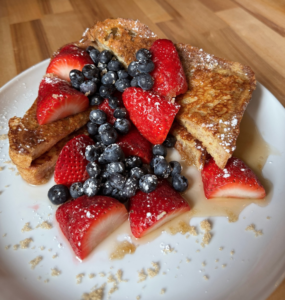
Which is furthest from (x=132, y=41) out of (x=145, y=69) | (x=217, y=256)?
(x=217, y=256)

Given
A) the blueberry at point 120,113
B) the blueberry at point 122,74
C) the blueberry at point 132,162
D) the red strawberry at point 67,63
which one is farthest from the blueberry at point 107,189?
the red strawberry at point 67,63

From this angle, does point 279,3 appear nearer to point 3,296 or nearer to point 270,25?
point 270,25

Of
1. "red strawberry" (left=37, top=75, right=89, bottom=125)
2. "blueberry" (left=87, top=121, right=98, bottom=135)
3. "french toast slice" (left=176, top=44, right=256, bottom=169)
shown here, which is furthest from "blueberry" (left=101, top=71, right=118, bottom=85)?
"french toast slice" (left=176, top=44, right=256, bottom=169)

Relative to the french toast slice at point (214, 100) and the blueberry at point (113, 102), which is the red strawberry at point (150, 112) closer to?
the blueberry at point (113, 102)

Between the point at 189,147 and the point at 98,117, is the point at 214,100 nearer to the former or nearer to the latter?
the point at 189,147

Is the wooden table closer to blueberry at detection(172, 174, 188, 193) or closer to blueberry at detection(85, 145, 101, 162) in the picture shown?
blueberry at detection(172, 174, 188, 193)

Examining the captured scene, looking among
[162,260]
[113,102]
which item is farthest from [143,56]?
[162,260]
